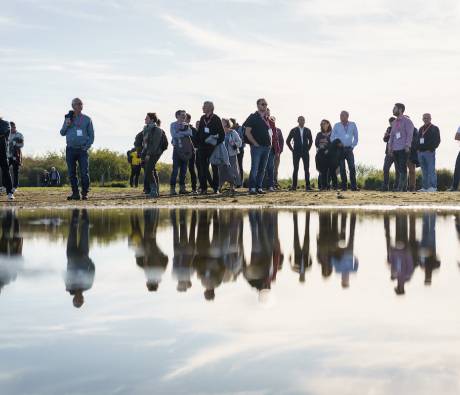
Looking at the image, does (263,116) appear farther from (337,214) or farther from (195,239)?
(195,239)

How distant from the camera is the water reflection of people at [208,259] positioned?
6254 mm

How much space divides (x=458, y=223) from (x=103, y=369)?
30.2ft

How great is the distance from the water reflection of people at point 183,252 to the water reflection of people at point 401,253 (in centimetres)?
140

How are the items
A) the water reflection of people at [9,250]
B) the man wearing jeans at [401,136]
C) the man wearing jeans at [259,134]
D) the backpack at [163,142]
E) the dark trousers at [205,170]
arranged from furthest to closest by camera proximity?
the man wearing jeans at [401,136]
the backpack at [163,142]
the dark trousers at [205,170]
the man wearing jeans at [259,134]
the water reflection of people at [9,250]

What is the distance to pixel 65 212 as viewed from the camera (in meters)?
15.5

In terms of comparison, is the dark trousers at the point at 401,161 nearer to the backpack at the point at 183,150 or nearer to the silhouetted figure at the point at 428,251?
the backpack at the point at 183,150

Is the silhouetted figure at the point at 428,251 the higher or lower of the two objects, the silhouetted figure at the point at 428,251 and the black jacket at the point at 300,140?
the lower

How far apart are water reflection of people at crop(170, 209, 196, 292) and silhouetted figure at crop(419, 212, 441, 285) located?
1.64 meters

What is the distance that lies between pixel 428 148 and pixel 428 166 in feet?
2.16

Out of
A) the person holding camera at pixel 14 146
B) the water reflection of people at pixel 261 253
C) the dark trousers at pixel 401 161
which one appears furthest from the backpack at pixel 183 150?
the water reflection of people at pixel 261 253

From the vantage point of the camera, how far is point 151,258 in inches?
313

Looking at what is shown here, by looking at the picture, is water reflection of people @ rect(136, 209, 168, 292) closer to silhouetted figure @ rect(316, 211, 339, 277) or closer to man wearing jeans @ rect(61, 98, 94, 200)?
silhouetted figure @ rect(316, 211, 339, 277)

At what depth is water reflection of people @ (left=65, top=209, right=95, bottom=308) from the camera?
235 inches

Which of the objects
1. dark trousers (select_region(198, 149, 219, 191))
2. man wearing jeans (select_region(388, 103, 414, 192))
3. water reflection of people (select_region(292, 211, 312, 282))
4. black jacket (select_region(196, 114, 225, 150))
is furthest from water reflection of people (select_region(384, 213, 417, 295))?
man wearing jeans (select_region(388, 103, 414, 192))
